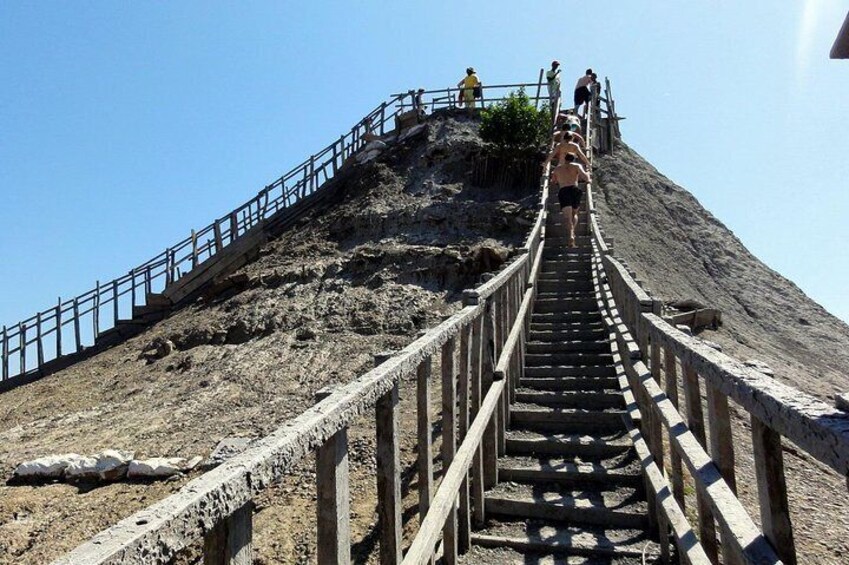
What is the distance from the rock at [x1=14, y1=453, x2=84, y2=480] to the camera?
800 cm

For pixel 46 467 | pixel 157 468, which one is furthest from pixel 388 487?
pixel 46 467

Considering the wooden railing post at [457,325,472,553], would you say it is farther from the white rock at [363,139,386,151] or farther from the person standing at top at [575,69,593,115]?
the white rock at [363,139,386,151]

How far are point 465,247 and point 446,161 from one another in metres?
6.39

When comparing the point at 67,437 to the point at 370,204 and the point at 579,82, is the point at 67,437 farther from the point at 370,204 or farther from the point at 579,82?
the point at 579,82

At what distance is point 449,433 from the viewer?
403 cm

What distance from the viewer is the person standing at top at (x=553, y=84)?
20.6 metres

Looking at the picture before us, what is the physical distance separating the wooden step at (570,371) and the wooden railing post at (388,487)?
454 centimetres

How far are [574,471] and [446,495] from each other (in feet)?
6.73

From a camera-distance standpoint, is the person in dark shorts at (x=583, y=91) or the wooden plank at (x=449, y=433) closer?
the wooden plank at (x=449, y=433)

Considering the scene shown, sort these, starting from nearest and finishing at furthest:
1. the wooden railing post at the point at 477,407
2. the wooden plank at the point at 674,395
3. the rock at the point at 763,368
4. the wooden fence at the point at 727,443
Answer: the wooden fence at the point at 727,443 → the rock at the point at 763,368 → the wooden plank at the point at 674,395 → the wooden railing post at the point at 477,407

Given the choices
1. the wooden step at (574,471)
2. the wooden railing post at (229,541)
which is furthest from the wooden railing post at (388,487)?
the wooden step at (574,471)

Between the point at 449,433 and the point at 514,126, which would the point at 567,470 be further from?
the point at 514,126

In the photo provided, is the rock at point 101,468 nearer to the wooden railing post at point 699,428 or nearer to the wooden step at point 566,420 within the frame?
the wooden step at point 566,420

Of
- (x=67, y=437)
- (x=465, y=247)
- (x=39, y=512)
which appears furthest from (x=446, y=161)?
(x=39, y=512)
